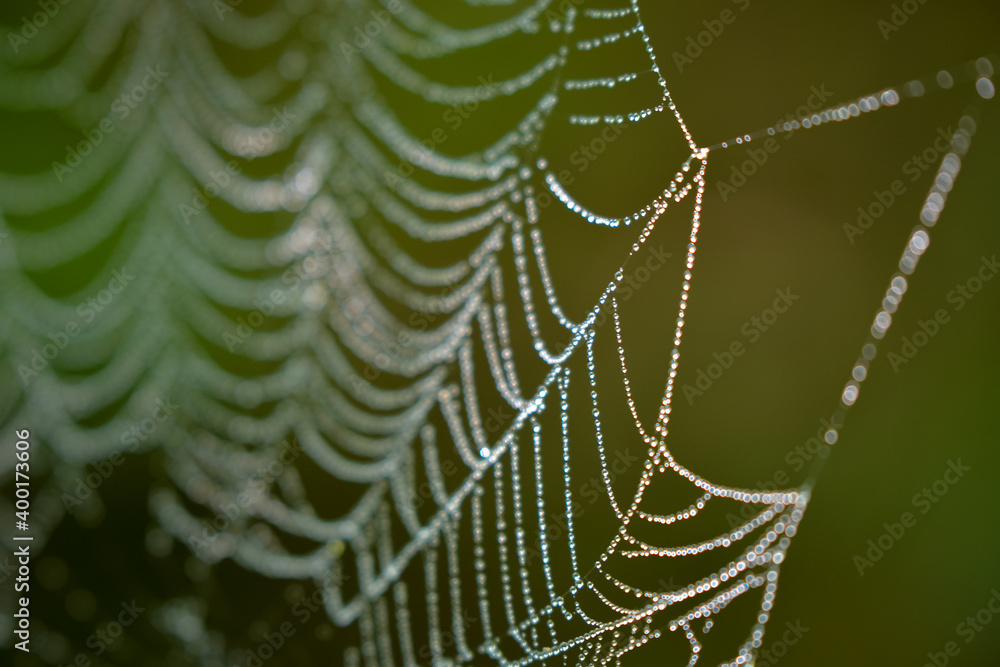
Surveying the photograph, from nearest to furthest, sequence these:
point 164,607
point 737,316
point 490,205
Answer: point 490,205, point 737,316, point 164,607

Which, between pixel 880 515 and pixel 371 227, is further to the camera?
pixel 371 227

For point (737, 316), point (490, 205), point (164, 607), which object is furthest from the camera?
point (164, 607)

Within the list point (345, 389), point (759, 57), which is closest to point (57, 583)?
point (345, 389)

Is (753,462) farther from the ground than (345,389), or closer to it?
farther from the ground

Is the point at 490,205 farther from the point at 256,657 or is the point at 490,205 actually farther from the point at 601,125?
the point at 256,657

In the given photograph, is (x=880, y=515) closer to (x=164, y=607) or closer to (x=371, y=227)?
(x=371, y=227)

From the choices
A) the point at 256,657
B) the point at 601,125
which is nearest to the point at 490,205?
the point at 601,125

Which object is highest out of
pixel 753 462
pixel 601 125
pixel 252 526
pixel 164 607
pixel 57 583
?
pixel 601 125
